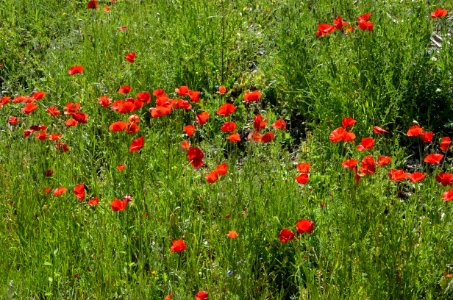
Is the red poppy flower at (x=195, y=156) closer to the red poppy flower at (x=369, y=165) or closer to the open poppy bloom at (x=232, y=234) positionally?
the open poppy bloom at (x=232, y=234)

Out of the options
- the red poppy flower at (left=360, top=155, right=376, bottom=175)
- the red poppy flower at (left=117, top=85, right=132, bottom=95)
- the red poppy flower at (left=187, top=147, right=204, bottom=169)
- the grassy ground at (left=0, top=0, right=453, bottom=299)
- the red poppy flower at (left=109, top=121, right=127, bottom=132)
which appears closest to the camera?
the red poppy flower at (left=360, top=155, right=376, bottom=175)

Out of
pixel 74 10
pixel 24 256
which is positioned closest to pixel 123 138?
pixel 24 256

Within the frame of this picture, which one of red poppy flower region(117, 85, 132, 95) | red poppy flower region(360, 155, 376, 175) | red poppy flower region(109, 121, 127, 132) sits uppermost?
red poppy flower region(360, 155, 376, 175)

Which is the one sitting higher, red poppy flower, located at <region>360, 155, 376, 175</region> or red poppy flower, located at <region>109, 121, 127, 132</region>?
red poppy flower, located at <region>360, 155, 376, 175</region>

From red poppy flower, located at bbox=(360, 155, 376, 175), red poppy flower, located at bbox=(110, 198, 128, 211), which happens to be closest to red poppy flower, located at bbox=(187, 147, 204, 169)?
red poppy flower, located at bbox=(110, 198, 128, 211)

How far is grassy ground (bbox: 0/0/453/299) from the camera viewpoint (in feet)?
9.50

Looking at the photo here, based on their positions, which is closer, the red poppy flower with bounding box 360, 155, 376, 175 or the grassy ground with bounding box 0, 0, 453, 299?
the red poppy flower with bounding box 360, 155, 376, 175

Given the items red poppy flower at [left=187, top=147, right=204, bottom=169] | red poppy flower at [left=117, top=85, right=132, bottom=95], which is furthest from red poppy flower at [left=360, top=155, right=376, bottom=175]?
red poppy flower at [left=117, top=85, right=132, bottom=95]

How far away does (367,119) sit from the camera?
3918 mm

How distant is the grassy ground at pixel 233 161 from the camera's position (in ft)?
9.50

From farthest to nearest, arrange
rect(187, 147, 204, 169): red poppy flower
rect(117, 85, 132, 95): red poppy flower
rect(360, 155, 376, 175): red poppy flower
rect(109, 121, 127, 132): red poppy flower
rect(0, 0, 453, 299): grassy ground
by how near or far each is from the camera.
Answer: rect(117, 85, 132, 95): red poppy flower, rect(109, 121, 127, 132): red poppy flower, rect(187, 147, 204, 169): red poppy flower, rect(0, 0, 453, 299): grassy ground, rect(360, 155, 376, 175): red poppy flower

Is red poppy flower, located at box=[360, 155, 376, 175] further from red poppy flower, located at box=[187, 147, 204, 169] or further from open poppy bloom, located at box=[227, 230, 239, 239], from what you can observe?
red poppy flower, located at box=[187, 147, 204, 169]

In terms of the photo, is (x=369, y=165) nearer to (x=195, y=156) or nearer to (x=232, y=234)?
(x=232, y=234)

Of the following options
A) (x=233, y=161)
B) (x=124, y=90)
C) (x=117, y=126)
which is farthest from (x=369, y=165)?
(x=124, y=90)
